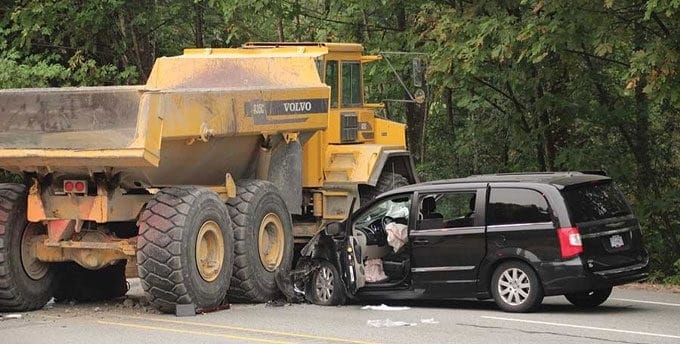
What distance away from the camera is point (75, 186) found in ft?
46.1

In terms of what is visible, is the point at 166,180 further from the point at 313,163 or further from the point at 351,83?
the point at 351,83

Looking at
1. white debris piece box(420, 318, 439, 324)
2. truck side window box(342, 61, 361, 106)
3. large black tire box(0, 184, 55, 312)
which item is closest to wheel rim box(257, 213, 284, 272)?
large black tire box(0, 184, 55, 312)

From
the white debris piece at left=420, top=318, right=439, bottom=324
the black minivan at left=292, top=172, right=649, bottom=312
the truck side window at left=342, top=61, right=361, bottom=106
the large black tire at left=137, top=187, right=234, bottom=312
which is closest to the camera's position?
the white debris piece at left=420, top=318, right=439, bottom=324

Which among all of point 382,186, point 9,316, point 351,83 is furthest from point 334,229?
point 351,83

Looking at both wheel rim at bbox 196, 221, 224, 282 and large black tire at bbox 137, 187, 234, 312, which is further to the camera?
wheel rim at bbox 196, 221, 224, 282

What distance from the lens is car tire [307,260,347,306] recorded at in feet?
48.1

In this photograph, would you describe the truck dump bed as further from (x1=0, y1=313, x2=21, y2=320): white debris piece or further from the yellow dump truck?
(x1=0, y1=313, x2=21, y2=320): white debris piece

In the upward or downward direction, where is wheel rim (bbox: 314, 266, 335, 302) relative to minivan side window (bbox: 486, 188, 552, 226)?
downward

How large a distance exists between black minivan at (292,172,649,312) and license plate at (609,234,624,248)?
2 centimetres

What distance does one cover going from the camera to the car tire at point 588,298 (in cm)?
1403

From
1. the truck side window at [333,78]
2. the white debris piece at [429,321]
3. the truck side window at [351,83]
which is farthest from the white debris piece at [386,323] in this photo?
the truck side window at [351,83]

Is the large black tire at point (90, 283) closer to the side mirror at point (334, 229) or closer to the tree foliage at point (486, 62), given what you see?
the side mirror at point (334, 229)

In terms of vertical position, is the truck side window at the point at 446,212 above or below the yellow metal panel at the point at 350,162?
below

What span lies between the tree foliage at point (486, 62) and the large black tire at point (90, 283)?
6.64 meters
